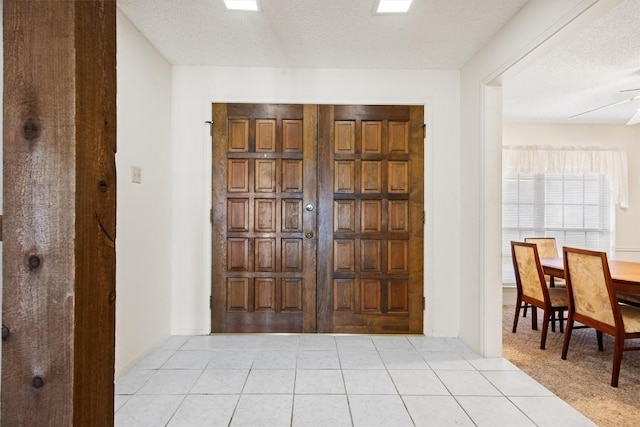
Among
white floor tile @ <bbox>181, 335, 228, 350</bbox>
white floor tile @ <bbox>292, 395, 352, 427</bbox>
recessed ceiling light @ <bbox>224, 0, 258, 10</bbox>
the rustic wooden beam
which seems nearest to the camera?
the rustic wooden beam

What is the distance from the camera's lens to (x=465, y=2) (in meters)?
2.36

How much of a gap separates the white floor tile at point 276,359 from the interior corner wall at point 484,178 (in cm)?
147

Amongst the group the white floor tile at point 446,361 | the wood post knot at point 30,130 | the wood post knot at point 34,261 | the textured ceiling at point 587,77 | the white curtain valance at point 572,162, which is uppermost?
the textured ceiling at point 587,77

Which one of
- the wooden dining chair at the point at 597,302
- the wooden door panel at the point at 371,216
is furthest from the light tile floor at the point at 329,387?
the wooden dining chair at the point at 597,302

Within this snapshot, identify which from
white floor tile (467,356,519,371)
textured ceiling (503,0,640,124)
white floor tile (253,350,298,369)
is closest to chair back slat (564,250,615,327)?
white floor tile (467,356,519,371)

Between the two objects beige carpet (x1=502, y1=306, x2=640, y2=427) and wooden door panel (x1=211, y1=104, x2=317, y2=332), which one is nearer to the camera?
beige carpet (x1=502, y1=306, x2=640, y2=427)

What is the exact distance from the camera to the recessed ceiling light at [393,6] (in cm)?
236

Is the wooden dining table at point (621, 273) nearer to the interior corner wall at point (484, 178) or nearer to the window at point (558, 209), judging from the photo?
the interior corner wall at point (484, 178)

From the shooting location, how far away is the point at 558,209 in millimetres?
4992

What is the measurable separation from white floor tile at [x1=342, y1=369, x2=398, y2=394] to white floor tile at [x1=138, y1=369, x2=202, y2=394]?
100 cm

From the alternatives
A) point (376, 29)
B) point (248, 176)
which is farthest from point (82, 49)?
point (248, 176)

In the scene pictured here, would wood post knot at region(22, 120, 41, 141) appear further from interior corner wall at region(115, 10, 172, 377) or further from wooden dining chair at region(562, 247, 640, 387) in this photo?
wooden dining chair at region(562, 247, 640, 387)

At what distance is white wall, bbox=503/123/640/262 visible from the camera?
4984 mm

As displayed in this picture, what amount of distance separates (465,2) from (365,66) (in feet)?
3.59
